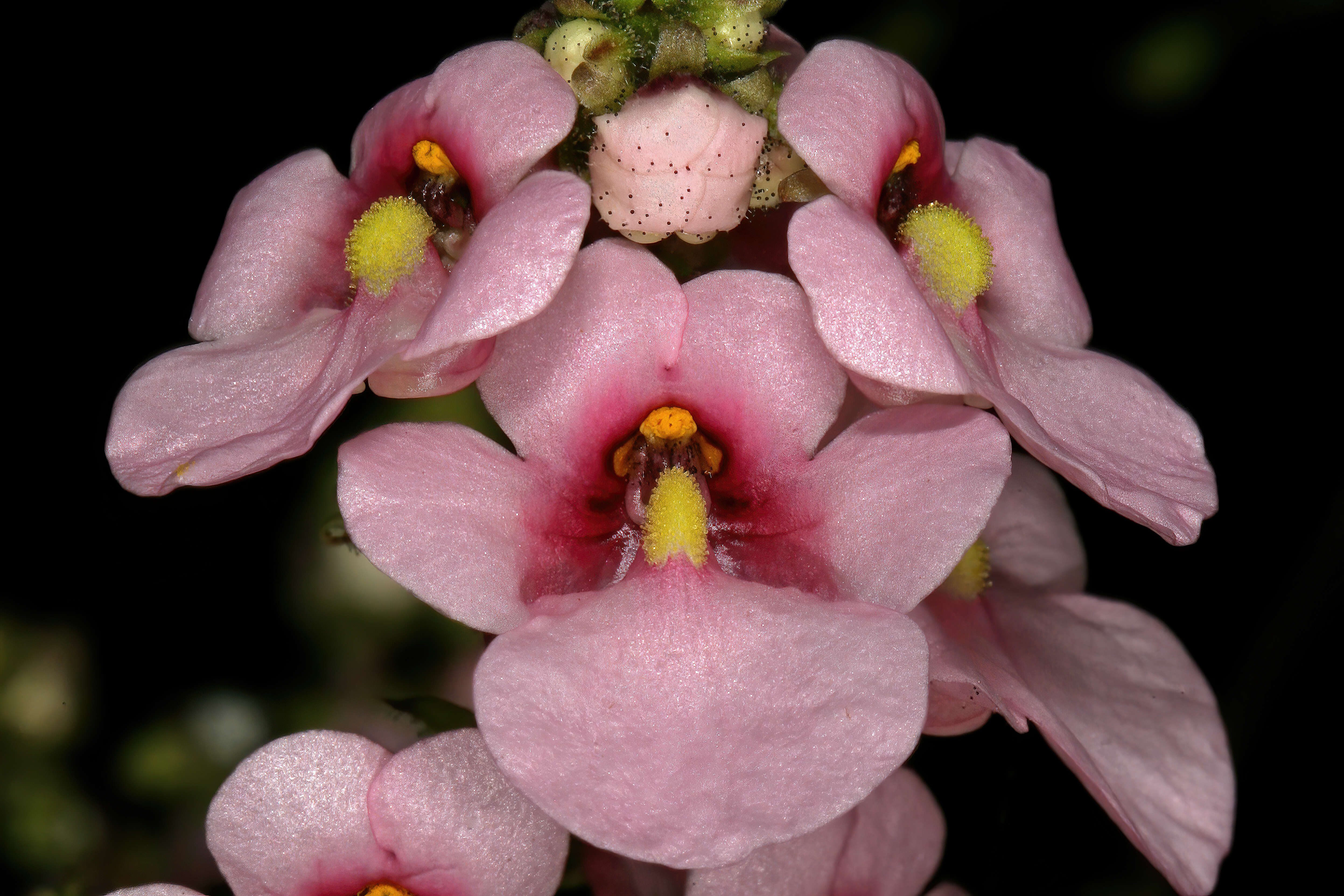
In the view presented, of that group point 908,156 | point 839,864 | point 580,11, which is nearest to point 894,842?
point 839,864

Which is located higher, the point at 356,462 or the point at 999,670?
the point at 356,462

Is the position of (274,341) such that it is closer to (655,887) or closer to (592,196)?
(592,196)

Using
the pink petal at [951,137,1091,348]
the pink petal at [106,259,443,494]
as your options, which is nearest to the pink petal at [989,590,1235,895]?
the pink petal at [951,137,1091,348]

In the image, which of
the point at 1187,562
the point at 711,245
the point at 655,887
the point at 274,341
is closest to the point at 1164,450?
the point at 711,245

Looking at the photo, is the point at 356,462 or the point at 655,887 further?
the point at 655,887

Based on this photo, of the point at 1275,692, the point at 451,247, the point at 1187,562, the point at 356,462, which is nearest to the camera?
the point at 356,462

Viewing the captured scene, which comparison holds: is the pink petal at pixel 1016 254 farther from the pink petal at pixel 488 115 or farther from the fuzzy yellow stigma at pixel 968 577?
the pink petal at pixel 488 115
